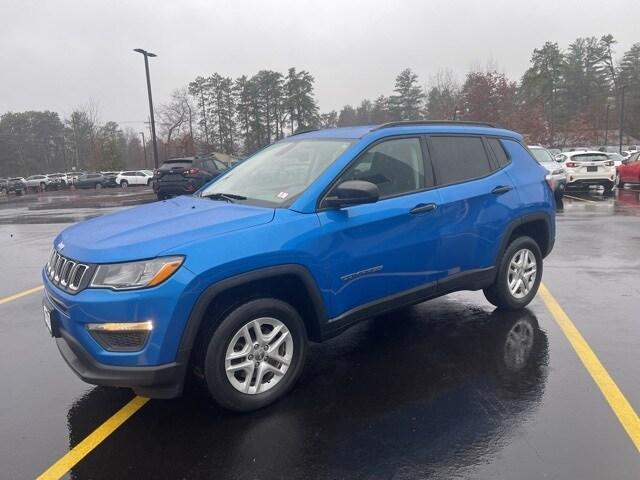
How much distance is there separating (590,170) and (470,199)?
16.8 metres

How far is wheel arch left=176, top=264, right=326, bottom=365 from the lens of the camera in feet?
10.5

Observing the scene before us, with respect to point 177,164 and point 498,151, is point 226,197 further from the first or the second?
point 177,164

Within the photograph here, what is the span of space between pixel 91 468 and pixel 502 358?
3032mm

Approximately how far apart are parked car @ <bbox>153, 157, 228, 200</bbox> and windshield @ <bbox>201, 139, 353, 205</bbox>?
628 inches

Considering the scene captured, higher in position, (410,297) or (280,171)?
(280,171)

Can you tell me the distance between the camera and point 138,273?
313 centimetres

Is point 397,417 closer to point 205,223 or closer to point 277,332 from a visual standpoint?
point 277,332

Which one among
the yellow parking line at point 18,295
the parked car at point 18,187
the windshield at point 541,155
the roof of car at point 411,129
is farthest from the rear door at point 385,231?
the parked car at point 18,187

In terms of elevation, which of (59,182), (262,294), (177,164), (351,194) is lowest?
(262,294)

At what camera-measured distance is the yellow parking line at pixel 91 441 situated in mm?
2971

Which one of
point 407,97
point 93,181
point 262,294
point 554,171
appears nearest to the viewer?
point 262,294

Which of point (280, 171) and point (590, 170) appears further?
point (590, 170)

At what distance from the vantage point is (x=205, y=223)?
11.4ft

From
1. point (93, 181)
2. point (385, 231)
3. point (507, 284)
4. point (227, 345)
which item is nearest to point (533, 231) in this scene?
point (507, 284)
